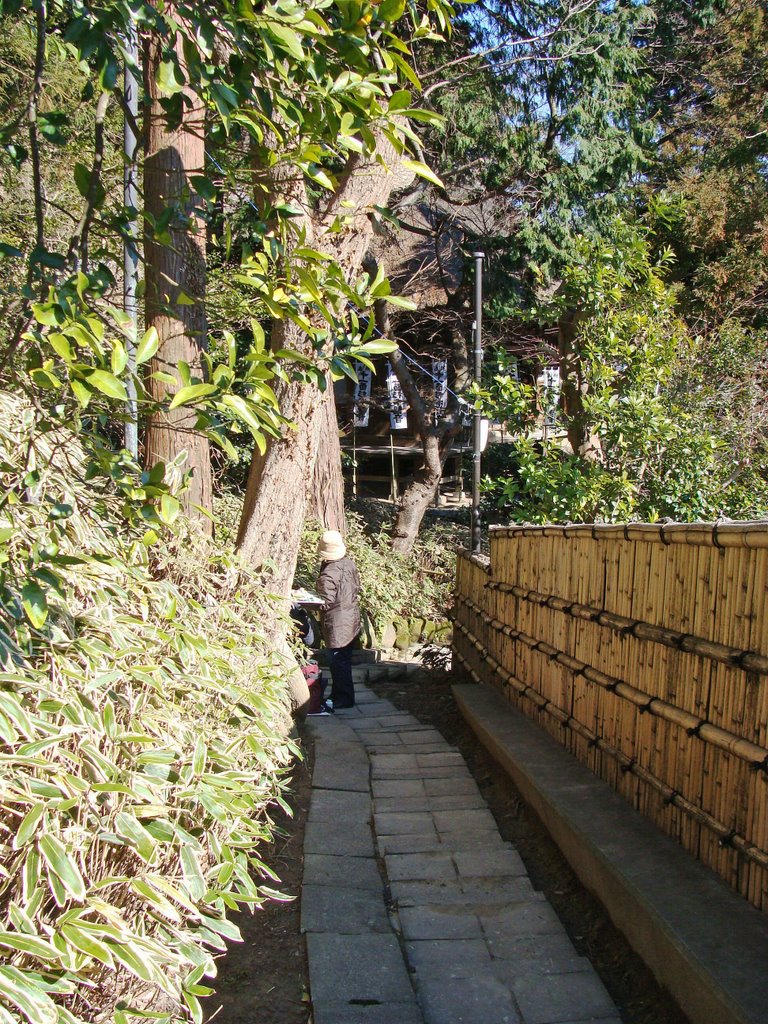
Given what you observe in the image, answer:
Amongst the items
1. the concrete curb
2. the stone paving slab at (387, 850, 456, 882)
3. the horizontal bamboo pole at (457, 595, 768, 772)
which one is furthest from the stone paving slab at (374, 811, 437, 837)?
the horizontal bamboo pole at (457, 595, 768, 772)

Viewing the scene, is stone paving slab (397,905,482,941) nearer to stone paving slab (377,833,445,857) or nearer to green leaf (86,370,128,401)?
stone paving slab (377,833,445,857)

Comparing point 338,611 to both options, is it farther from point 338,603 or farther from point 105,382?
point 105,382

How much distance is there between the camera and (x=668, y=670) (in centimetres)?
414

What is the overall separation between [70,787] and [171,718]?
0.69 metres

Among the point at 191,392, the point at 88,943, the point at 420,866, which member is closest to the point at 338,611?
the point at 420,866

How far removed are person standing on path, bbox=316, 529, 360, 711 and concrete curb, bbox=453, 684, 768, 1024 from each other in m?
3.61

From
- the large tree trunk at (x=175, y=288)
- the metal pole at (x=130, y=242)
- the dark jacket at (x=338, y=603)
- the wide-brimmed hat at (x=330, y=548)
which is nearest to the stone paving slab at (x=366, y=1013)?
the metal pole at (x=130, y=242)

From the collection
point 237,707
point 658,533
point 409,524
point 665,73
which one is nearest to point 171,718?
point 237,707

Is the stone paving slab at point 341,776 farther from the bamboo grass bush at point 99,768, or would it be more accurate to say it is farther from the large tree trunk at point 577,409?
the large tree trunk at point 577,409

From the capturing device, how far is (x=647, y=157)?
16766mm

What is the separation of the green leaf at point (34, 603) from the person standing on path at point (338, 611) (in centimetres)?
666

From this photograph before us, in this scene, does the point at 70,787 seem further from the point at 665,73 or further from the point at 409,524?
the point at 665,73

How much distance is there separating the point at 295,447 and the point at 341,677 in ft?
13.0

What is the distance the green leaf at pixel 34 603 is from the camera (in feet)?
7.48
